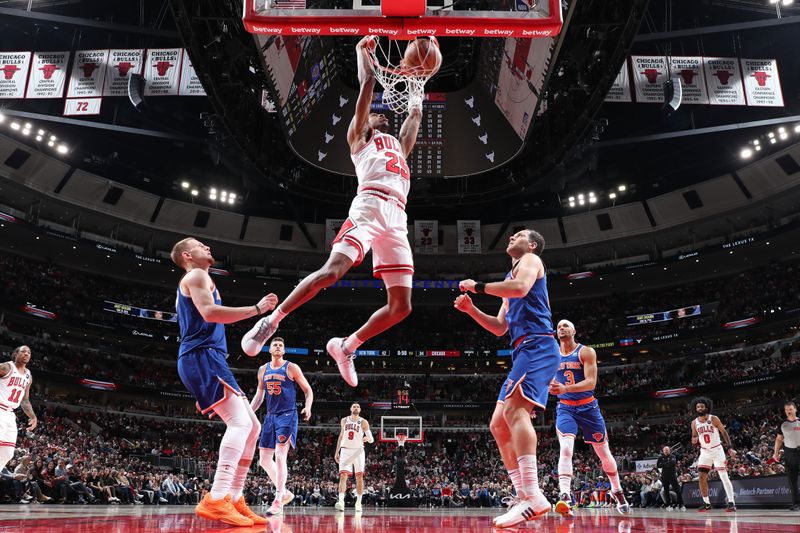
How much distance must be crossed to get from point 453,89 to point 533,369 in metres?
17.3

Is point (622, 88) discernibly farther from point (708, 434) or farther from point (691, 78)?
point (708, 434)

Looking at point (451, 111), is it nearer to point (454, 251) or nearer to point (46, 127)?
point (454, 251)

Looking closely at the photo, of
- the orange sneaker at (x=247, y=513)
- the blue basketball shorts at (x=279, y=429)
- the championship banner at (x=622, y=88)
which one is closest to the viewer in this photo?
the orange sneaker at (x=247, y=513)

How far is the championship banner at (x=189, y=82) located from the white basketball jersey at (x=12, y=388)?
11092 mm

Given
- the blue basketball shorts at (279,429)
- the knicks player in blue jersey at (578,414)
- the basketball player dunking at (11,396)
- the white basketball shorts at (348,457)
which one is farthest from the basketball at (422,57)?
the white basketball shorts at (348,457)

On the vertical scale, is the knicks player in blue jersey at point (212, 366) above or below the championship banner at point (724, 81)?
below

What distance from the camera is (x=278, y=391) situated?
976 cm

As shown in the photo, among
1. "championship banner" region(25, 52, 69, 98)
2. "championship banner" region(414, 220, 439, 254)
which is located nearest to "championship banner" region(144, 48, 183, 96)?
"championship banner" region(25, 52, 69, 98)

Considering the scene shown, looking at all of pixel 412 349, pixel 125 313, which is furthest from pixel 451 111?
pixel 125 313

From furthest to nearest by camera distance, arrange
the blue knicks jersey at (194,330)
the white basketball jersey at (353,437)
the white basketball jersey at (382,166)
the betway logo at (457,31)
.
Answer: the white basketball jersey at (353,437) < the betway logo at (457,31) < the white basketball jersey at (382,166) < the blue knicks jersey at (194,330)

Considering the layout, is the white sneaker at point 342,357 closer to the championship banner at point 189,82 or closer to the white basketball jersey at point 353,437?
the white basketball jersey at point 353,437

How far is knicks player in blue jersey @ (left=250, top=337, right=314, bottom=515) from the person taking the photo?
30.2 ft

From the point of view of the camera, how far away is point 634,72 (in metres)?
18.1

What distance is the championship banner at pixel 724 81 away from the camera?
17359 millimetres
